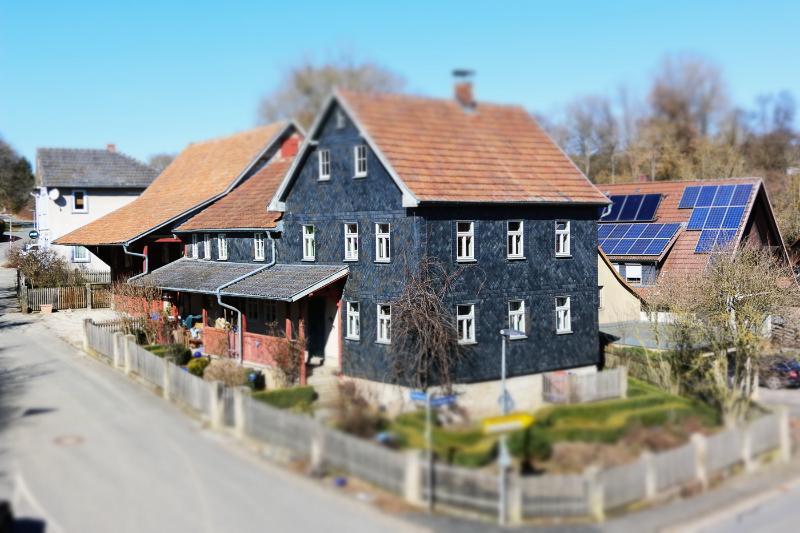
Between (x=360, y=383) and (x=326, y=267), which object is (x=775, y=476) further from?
(x=326, y=267)

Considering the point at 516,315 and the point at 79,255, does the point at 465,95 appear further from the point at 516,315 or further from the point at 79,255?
the point at 79,255

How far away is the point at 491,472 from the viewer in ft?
57.2

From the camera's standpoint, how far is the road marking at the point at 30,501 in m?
15.2

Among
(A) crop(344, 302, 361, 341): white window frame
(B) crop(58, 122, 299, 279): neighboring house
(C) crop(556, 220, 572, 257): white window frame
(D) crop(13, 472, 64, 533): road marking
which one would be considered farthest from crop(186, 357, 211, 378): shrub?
(B) crop(58, 122, 299, 279): neighboring house

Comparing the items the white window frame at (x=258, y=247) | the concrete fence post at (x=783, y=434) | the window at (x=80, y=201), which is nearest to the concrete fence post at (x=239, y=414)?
the white window frame at (x=258, y=247)

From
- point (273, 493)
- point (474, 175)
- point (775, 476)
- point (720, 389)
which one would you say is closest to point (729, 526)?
point (775, 476)

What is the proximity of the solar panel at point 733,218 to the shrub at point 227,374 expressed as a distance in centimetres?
2622

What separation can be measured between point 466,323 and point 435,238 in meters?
2.92

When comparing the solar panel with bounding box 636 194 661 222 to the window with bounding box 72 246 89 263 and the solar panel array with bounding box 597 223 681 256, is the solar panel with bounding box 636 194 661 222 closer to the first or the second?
the solar panel array with bounding box 597 223 681 256

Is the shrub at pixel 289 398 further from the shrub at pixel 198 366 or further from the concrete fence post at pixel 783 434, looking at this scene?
the concrete fence post at pixel 783 434

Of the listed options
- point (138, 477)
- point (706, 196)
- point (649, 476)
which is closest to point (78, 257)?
point (706, 196)

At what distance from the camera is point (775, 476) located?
1923cm

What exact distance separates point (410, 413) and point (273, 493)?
16.0ft

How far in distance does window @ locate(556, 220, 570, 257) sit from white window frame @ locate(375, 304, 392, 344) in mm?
6518
